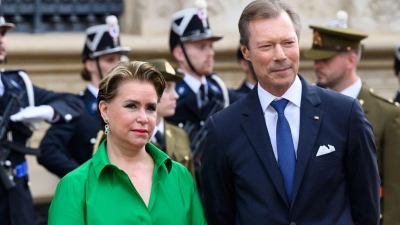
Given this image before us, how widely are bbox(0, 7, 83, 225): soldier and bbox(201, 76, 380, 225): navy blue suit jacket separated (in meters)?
1.68

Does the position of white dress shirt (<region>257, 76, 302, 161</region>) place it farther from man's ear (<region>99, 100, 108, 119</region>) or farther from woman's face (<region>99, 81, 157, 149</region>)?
man's ear (<region>99, 100, 108, 119</region>)

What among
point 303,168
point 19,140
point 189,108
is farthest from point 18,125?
point 303,168

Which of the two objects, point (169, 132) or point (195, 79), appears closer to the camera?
point (169, 132)

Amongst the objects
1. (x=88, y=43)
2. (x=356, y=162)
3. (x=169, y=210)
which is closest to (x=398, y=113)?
(x=356, y=162)

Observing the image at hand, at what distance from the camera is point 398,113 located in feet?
19.2

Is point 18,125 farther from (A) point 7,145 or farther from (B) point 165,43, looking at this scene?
(B) point 165,43

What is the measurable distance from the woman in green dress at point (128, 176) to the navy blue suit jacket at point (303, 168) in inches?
6.1

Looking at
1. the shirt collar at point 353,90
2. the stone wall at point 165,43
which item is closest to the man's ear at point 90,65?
the stone wall at point 165,43

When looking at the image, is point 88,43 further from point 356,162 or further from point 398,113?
point 356,162

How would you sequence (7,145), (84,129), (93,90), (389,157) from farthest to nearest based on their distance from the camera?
(93,90) → (84,129) → (7,145) → (389,157)

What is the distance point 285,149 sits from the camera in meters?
4.46

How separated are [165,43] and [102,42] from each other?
1.55 meters

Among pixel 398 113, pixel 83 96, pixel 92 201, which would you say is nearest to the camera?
pixel 92 201

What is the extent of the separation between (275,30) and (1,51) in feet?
7.38
